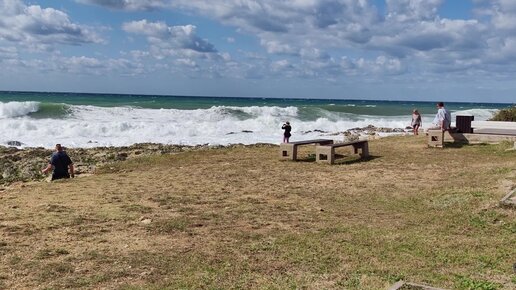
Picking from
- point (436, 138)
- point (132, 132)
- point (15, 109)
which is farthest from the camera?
point (15, 109)

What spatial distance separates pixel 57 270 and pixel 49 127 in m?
23.4

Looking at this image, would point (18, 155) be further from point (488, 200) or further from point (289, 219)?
point (488, 200)

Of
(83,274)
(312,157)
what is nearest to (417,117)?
(312,157)

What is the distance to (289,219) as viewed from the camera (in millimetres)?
7176

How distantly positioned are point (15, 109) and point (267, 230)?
3421 centimetres

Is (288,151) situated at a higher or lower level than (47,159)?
higher


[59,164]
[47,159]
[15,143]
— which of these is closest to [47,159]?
[47,159]

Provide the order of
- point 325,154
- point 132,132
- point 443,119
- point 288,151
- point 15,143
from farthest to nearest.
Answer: point 132,132, point 15,143, point 443,119, point 288,151, point 325,154

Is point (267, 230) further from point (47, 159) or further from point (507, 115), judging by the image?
point (507, 115)

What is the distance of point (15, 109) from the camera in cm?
3622

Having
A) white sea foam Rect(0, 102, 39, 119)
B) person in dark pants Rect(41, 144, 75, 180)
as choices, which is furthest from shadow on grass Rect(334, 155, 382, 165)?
white sea foam Rect(0, 102, 39, 119)

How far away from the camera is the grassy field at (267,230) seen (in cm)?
495

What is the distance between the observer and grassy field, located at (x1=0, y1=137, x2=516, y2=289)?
4.95 m

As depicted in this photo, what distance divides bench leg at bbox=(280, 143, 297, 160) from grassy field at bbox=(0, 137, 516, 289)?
1811 mm
